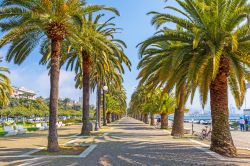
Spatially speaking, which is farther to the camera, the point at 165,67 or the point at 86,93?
the point at 86,93

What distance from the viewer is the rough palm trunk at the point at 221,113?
15.3 m

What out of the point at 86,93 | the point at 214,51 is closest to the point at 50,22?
the point at 214,51

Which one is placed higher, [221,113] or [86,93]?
[86,93]

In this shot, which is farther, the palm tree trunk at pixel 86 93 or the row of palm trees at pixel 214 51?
the palm tree trunk at pixel 86 93

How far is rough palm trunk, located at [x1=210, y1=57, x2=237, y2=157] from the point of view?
15.3 m

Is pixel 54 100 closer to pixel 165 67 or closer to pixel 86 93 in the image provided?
pixel 165 67

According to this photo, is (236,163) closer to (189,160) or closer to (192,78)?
(189,160)

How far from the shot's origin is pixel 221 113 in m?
15.6

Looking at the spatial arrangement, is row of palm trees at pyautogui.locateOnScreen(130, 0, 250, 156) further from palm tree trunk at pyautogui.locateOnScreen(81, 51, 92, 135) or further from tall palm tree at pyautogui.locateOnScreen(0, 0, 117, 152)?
palm tree trunk at pyautogui.locateOnScreen(81, 51, 92, 135)

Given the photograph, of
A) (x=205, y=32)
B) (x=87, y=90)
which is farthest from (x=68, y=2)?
(x=87, y=90)

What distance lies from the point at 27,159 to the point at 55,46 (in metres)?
5.71

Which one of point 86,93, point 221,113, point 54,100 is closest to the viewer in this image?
point 221,113

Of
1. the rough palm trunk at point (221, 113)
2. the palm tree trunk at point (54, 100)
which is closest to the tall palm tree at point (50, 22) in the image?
the palm tree trunk at point (54, 100)

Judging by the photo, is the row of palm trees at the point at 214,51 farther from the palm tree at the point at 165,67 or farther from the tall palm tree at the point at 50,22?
the tall palm tree at the point at 50,22
